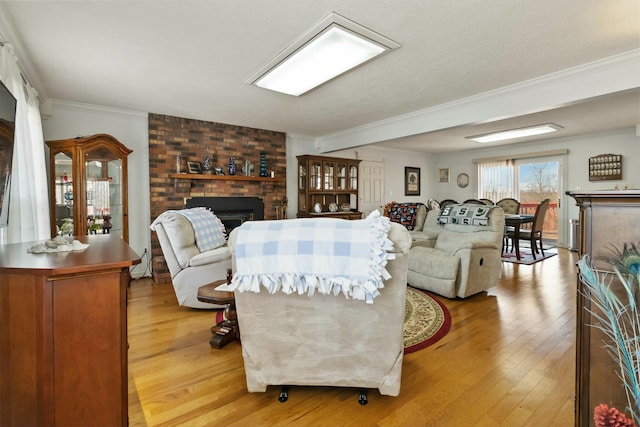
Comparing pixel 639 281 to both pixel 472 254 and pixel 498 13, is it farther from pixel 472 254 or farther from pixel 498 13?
pixel 472 254

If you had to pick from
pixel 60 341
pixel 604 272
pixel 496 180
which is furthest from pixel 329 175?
pixel 60 341

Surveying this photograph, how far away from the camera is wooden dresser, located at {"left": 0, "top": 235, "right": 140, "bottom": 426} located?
1.08 m

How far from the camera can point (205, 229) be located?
3.39m

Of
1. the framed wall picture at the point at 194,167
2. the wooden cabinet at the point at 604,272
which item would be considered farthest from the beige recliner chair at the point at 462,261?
the framed wall picture at the point at 194,167

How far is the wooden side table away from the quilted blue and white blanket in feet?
2.74

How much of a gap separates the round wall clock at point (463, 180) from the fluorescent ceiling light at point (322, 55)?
6096 mm

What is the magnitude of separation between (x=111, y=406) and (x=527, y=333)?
2.78m

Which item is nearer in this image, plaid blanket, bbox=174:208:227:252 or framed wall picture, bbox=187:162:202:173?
plaid blanket, bbox=174:208:227:252

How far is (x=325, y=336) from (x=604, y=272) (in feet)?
3.80

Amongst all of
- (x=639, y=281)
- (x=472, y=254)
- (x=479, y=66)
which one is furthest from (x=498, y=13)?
(x=472, y=254)

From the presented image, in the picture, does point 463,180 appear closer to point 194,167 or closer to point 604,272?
point 194,167

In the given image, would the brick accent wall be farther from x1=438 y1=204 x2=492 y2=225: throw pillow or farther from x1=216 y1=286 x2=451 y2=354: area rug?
x1=438 y1=204 x2=492 y2=225: throw pillow

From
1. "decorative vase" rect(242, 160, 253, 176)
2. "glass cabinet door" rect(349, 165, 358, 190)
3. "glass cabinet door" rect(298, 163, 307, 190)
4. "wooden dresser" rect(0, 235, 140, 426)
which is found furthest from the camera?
"glass cabinet door" rect(349, 165, 358, 190)

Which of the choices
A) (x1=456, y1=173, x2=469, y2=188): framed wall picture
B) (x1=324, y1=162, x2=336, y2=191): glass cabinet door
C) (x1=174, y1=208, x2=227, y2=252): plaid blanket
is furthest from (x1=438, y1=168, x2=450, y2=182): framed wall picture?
(x1=174, y1=208, x2=227, y2=252): plaid blanket
